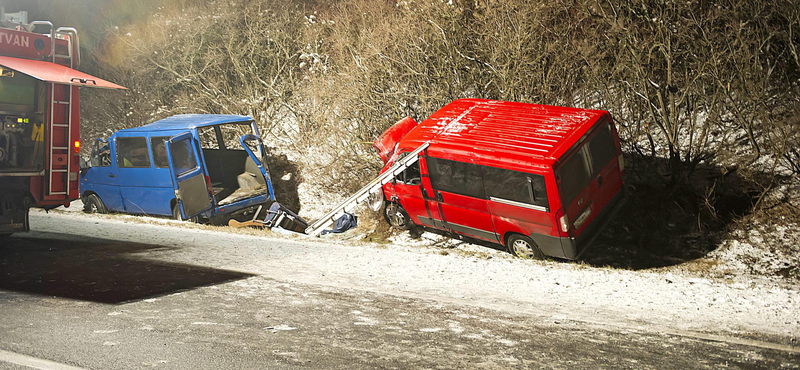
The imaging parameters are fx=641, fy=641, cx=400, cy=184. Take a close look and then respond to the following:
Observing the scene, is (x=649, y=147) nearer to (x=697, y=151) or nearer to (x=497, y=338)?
(x=697, y=151)

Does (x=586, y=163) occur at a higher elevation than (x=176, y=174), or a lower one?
lower

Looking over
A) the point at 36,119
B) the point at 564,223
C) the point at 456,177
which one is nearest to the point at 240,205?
the point at 36,119

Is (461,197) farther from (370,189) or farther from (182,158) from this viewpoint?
(182,158)

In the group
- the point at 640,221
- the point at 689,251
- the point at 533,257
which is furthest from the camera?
the point at 640,221

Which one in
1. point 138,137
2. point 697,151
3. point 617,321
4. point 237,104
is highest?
point 237,104

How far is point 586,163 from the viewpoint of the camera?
9727 mm

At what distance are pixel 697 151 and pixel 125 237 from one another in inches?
417

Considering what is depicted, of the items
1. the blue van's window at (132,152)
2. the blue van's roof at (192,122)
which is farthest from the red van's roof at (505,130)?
the blue van's window at (132,152)

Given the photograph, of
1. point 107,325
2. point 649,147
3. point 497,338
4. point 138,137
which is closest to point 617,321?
point 497,338

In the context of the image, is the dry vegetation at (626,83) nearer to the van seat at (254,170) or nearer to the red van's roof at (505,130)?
the van seat at (254,170)

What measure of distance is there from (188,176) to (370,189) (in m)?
4.05

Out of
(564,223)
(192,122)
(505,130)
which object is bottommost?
(564,223)

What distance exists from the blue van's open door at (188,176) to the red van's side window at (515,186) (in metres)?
6.22

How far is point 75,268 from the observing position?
862 centimetres
